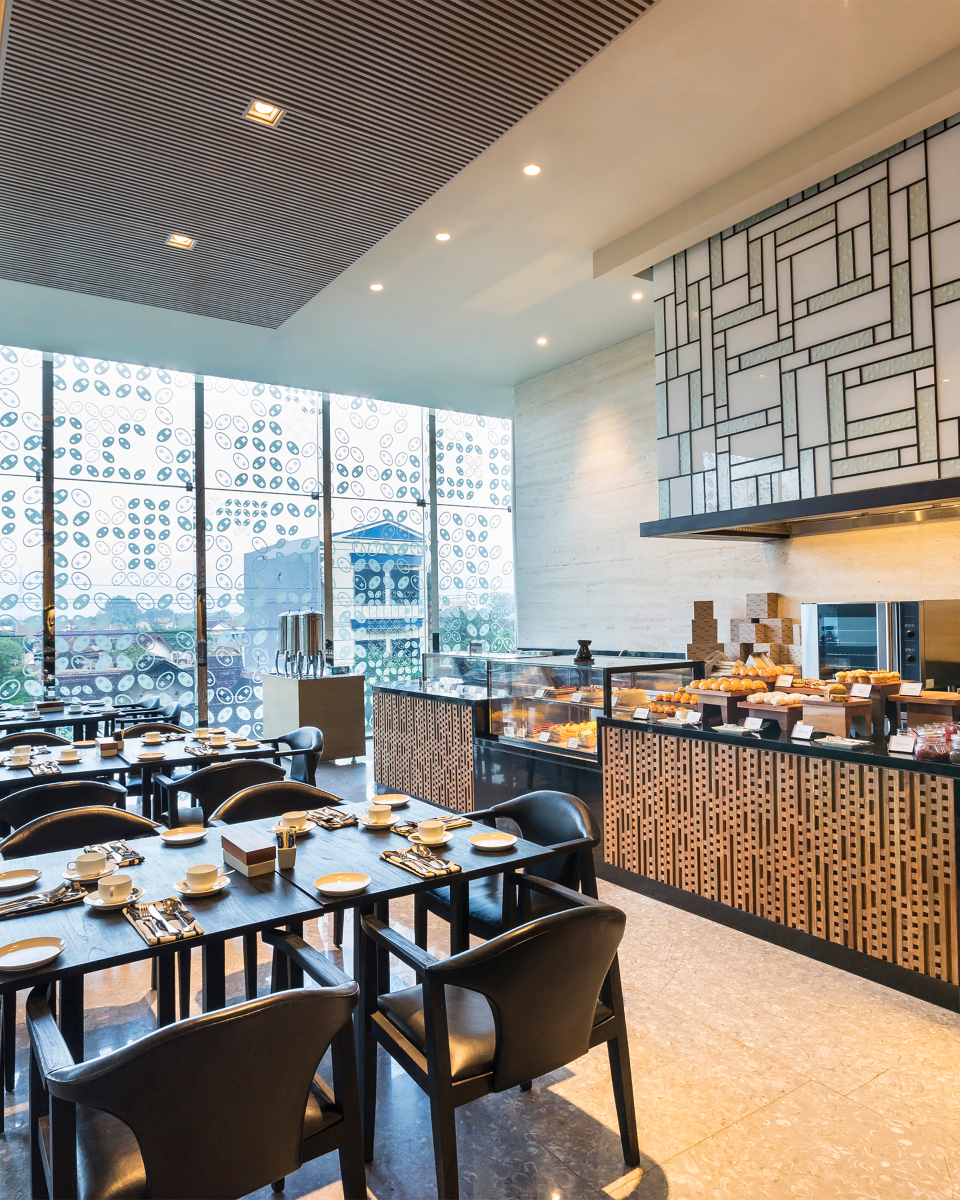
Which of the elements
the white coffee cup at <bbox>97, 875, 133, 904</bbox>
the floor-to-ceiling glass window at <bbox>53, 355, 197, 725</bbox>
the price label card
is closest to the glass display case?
the price label card

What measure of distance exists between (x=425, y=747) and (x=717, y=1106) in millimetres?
3717

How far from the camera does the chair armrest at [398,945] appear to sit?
1809 millimetres

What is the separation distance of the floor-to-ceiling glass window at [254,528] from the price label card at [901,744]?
6.81 metres

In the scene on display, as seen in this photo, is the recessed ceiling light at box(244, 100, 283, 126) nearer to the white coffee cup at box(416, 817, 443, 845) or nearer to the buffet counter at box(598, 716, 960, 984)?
the white coffee cup at box(416, 817, 443, 845)

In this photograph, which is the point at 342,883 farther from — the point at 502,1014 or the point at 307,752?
the point at 307,752

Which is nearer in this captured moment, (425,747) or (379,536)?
(425,747)

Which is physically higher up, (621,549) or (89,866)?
(621,549)

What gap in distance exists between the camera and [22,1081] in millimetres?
2482

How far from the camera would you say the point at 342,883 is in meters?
2.18

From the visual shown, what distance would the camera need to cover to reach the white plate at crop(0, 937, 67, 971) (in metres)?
1.67

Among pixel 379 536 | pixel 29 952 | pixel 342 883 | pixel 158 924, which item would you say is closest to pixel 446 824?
pixel 342 883

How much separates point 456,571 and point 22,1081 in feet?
25.1

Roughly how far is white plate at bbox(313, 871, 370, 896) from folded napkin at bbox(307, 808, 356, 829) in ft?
1.79

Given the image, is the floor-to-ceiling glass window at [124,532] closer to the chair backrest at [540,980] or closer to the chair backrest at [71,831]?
the chair backrest at [71,831]
